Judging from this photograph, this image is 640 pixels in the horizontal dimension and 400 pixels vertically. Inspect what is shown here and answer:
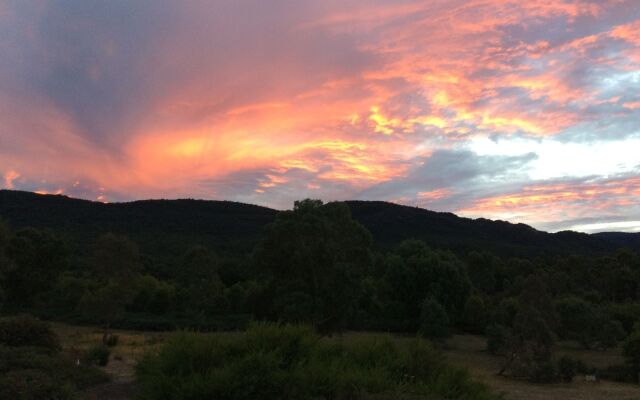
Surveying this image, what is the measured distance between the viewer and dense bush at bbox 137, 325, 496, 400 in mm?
7816

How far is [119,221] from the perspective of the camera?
343ft

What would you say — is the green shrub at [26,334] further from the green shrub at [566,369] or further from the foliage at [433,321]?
the foliage at [433,321]

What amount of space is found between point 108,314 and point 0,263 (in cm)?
1019

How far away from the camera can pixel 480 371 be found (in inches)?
1051

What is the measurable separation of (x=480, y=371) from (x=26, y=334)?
70.5 feet

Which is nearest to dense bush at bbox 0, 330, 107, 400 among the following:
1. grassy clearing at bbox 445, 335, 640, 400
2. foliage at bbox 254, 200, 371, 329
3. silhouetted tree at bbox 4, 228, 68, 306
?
grassy clearing at bbox 445, 335, 640, 400

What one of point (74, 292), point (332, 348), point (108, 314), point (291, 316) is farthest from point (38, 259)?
point (332, 348)

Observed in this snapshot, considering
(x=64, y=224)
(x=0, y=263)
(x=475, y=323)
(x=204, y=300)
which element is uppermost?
(x=64, y=224)

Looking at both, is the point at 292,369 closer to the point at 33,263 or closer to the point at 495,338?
the point at 495,338

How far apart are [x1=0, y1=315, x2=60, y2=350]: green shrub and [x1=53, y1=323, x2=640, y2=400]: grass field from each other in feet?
8.21

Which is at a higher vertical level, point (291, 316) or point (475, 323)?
point (291, 316)

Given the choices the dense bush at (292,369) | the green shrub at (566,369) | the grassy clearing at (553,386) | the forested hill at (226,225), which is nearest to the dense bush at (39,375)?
the dense bush at (292,369)

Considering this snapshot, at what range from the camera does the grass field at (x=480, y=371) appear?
14.5 metres

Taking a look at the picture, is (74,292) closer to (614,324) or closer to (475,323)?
(475,323)
